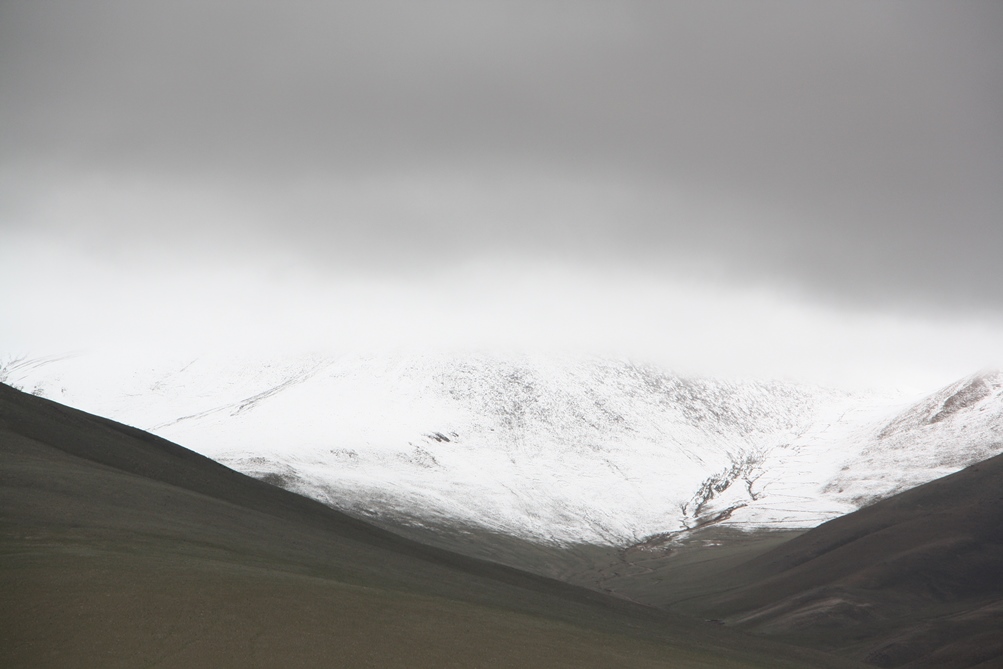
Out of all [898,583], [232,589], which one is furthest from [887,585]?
[232,589]

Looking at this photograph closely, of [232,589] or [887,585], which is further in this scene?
[887,585]

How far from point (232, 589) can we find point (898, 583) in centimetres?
13278

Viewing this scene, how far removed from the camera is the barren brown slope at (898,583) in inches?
4717

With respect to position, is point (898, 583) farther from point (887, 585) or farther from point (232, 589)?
point (232, 589)

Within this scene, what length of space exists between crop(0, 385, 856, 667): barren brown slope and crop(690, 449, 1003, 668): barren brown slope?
27.9m

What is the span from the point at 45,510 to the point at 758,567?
155751mm

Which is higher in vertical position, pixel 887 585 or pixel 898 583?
pixel 898 583

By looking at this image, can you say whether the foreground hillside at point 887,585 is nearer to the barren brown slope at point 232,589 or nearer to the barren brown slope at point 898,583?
the barren brown slope at point 898,583

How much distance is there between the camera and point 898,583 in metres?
156

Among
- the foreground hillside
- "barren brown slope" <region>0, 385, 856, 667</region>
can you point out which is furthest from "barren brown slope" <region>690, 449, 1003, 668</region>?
"barren brown slope" <region>0, 385, 856, 667</region>

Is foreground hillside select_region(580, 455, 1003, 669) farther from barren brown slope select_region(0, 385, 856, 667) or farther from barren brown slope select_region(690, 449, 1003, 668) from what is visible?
barren brown slope select_region(0, 385, 856, 667)

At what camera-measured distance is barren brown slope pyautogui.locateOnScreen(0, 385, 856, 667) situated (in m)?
47.7

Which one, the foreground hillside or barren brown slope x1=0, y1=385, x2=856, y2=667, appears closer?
barren brown slope x1=0, y1=385, x2=856, y2=667

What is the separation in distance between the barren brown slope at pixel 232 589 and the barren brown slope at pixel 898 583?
91.6ft
